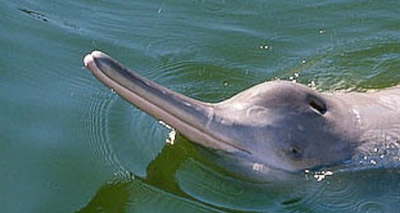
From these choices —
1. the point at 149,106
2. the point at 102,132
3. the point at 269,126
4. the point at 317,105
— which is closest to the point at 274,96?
the point at 269,126

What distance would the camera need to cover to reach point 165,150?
6402mm

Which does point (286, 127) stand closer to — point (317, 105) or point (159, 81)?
point (317, 105)

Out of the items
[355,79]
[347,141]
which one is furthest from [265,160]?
[355,79]

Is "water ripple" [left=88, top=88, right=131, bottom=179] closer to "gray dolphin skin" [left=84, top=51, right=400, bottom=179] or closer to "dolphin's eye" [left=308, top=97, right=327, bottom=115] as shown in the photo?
"gray dolphin skin" [left=84, top=51, right=400, bottom=179]

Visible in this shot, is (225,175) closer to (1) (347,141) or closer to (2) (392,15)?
(1) (347,141)

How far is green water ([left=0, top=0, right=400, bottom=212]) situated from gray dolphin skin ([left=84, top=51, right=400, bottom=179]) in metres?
0.17

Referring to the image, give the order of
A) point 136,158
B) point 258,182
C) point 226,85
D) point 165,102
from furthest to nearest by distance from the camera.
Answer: point 226,85 < point 136,158 < point 258,182 < point 165,102

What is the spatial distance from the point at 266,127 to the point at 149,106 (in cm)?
76

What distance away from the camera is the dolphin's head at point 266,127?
568 centimetres

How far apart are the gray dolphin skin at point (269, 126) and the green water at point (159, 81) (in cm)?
17

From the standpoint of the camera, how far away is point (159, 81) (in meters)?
7.30

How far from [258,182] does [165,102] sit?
876mm

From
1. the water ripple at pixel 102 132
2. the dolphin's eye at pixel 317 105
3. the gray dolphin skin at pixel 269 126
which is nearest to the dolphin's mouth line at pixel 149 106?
the gray dolphin skin at pixel 269 126

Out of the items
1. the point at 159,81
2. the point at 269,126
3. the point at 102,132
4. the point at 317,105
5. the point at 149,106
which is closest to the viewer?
the point at 149,106
